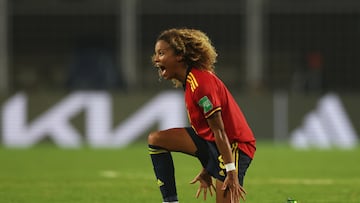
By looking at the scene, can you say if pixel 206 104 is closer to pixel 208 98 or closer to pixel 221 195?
pixel 208 98

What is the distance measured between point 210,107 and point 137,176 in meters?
6.99

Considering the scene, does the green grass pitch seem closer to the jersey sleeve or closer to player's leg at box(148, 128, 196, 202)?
player's leg at box(148, 128, 196, 202)

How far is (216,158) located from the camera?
28.6 feet

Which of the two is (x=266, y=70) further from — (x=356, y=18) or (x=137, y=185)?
(x=137, y=185)

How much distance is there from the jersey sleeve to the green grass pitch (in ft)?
9.19

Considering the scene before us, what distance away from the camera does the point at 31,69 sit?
117 ft

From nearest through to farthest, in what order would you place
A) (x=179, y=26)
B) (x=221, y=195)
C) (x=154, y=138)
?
(x=221, y=195) → (x=154, y=138) → (x=179, y=26)

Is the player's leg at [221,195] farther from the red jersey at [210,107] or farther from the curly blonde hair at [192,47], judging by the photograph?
the curly blonde hair at [192,47]

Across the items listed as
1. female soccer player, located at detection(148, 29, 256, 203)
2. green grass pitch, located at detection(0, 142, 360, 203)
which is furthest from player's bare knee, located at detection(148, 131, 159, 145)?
green grass pitch, located at detection(0, 142, 360, 203)

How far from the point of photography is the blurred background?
1310 inches

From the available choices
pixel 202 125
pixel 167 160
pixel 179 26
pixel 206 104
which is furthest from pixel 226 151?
pixel 179 26

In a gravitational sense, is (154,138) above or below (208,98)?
below

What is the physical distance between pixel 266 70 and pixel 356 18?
3680 mm

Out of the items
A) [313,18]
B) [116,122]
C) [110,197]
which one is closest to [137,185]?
[110,197]
